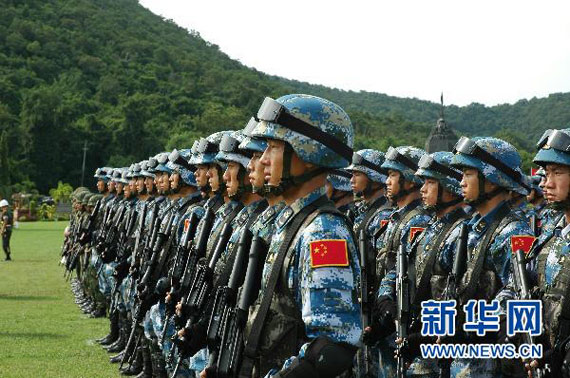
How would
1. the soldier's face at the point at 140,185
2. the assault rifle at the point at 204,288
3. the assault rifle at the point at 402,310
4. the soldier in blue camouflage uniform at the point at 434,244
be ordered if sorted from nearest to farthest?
the assault rifle at the point at 204,288 → the assault rifle at the point at 402,310 → the soldier in blue camouflage uniform at the point at 434,244 → the soldier's face at the point at 140,185

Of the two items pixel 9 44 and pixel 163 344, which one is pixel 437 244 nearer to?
pixel 163 344

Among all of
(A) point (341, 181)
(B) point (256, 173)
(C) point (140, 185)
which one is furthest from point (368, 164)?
(C) point (140, 185)

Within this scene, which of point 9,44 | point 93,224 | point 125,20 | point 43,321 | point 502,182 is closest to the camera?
point 502,182

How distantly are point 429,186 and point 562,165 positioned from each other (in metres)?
2.39

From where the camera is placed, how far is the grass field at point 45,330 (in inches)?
454

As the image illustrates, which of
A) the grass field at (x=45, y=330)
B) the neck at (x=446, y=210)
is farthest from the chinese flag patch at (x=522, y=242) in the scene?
the grass field at (x=45, y=330)

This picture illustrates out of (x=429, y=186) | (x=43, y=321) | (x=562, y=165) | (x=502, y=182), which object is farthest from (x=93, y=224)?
(x=562, y=165)

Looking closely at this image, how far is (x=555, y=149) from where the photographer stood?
5320 mm

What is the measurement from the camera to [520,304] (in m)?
5.00

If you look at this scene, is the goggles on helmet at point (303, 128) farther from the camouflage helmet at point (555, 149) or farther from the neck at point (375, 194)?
the neck at point (375, 194)

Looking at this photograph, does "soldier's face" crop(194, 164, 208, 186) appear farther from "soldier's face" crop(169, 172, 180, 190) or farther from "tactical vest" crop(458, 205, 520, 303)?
"tactical vest" crop(458, 205, 520, 303)

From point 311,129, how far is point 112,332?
9.92 m

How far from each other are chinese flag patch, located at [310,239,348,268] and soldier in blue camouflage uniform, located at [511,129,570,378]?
58.4 inches

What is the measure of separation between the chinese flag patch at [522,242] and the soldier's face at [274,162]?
2398 mm
